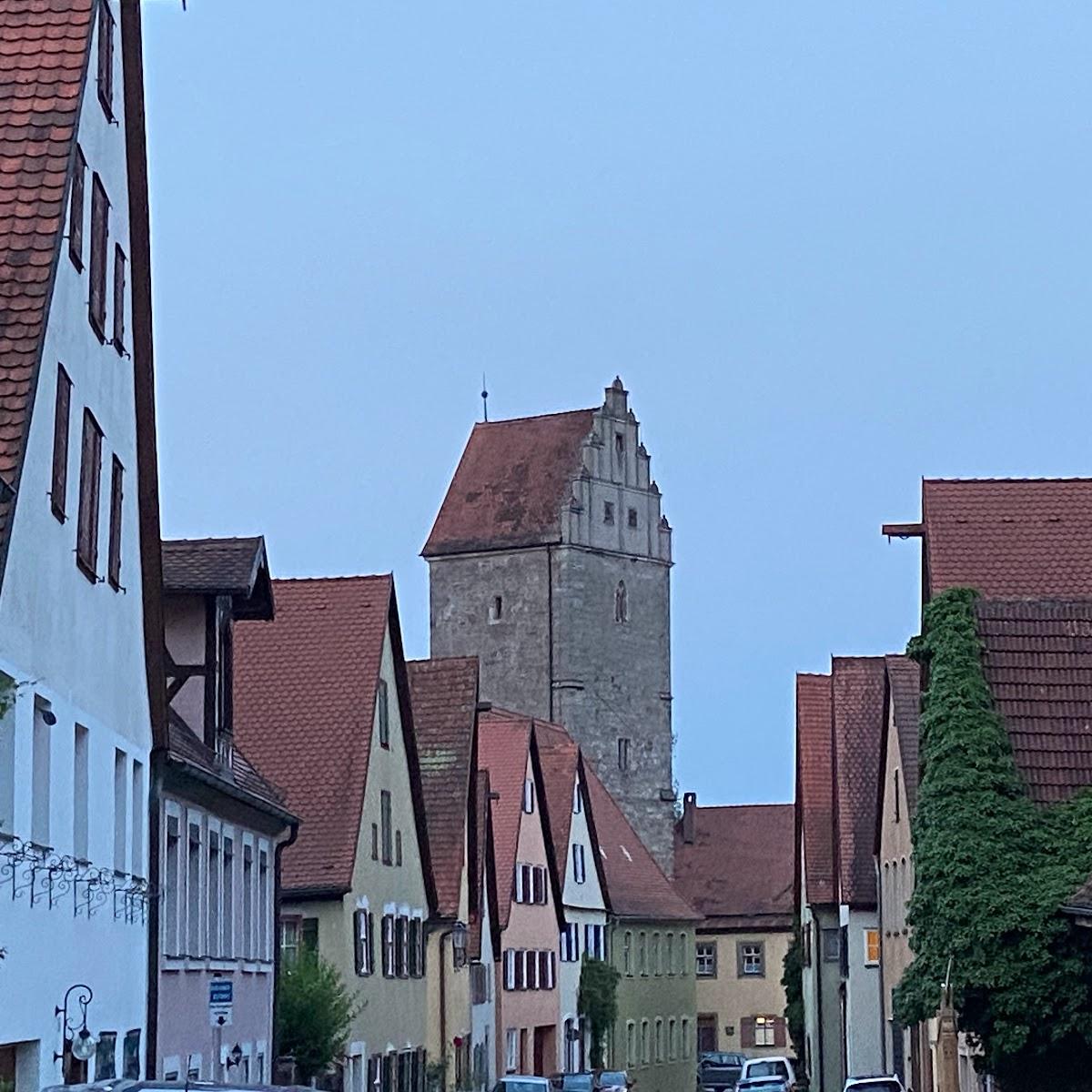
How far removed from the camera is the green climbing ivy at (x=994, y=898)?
24109mm

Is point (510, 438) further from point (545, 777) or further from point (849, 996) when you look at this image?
point (849, 996)

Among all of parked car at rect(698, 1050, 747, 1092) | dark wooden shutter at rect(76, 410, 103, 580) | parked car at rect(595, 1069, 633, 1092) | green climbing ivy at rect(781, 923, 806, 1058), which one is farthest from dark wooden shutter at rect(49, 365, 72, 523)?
parked car at rect(698, 1050, 747, 1092)

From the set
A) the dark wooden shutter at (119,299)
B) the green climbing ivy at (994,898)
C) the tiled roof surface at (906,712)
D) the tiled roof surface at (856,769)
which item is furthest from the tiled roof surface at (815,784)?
the dark wooden shutter at (119,299)

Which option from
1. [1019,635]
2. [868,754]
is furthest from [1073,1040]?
[868,754]

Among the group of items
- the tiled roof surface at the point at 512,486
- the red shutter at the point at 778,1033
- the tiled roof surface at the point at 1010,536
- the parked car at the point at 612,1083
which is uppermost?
the tiled roof surface at the point at 512,486

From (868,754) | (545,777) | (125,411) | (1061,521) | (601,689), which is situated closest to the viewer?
(125,411)

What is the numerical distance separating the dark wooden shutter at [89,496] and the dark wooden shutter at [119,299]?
4.88 feet


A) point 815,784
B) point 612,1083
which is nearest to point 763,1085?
point 612,1083

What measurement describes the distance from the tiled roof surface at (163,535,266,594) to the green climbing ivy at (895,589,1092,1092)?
7.48 meters

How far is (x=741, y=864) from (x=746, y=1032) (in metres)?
7.24

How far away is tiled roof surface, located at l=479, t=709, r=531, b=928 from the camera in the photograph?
56.2m

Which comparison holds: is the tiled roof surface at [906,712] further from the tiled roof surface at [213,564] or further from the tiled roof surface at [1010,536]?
the tiled roof surface at [213,564]

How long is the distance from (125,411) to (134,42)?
3.31m

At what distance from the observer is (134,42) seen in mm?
23328
